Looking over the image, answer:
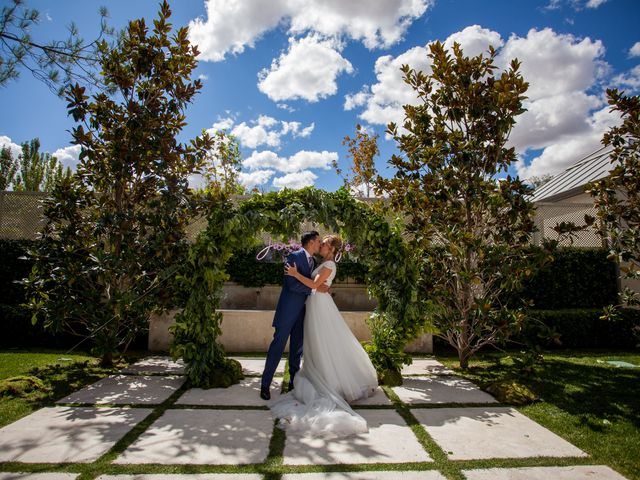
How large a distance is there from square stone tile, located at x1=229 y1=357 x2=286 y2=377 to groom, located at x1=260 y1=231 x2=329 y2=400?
996 millimetres

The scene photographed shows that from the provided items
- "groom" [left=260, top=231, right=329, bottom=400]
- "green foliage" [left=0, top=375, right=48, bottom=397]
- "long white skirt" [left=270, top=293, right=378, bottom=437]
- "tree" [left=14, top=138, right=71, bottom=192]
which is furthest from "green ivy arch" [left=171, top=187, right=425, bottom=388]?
"tree" [left=14, top=138, right=71, bottom=192]

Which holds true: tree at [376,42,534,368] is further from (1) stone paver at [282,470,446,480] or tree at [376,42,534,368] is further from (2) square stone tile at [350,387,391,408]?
(1) stone paver at [282,470,446,480]

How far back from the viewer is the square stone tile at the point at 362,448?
3105 mm

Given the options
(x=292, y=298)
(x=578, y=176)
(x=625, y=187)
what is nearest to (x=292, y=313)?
(x=292, y=298)

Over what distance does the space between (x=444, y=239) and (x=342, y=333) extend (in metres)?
2.60

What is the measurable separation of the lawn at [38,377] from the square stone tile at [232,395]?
1473 millimetres

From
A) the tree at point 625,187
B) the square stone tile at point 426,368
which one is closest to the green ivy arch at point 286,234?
the square stone tile at point 426,368

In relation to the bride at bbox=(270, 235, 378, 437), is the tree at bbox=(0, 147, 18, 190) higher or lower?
higher

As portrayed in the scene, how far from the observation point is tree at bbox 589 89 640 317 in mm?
5031

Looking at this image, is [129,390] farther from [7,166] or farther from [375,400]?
[7,166]

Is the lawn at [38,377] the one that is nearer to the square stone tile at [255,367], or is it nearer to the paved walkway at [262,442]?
the paved walkway at [262,442]

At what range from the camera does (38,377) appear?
17.2 feet

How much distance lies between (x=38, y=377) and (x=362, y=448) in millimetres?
4611

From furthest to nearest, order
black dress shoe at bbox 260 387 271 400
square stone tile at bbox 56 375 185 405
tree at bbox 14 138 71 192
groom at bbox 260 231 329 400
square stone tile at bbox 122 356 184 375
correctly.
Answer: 1. tree at bbox 14 138 71 192
2. square stone tile at bbox 122 356 184 375
3. groom at bbox 260 231 329 400
4. black dress shoe at bbox 260 387 271 400
5. square stone tile at bbox 56 375 185 405
